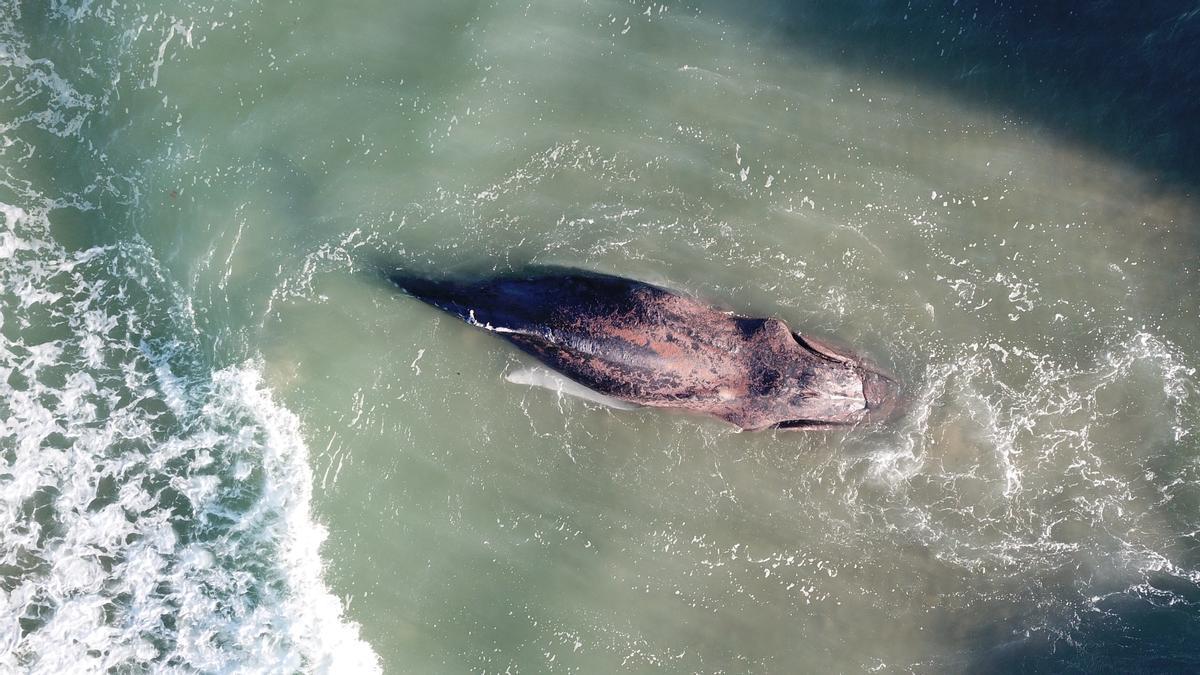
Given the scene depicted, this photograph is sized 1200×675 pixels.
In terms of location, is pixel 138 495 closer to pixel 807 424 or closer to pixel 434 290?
pixel 434 290

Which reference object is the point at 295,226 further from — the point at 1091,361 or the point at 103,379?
the point at 1091,361

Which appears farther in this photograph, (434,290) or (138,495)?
(138,495)

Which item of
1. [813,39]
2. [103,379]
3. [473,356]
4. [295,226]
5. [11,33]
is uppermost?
[813,39]

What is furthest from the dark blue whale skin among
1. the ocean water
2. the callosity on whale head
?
the ocean water

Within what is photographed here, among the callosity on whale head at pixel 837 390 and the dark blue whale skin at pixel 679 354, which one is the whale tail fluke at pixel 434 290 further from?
the callosity on whale head at pixel 837 390

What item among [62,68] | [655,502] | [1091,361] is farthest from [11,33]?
[1091,361]

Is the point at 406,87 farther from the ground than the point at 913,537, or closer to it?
farther from the ground

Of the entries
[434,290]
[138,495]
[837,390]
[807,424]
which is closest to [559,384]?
[434,290]

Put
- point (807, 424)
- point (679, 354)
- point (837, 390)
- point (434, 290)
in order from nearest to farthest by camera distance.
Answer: point (679, 354) → point (837, 390) → point (807, 424) → point (434, 290)
